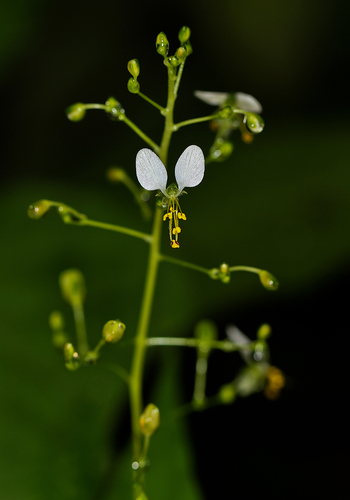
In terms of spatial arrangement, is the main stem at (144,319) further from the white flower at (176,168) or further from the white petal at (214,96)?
the white petal at (214,96)

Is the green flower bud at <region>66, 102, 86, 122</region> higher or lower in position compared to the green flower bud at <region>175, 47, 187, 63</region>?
lower

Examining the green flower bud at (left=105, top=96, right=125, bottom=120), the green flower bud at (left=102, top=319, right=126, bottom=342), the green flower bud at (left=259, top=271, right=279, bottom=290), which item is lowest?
the green flower bud at (left=102, top=319, right=126, bottom=342)

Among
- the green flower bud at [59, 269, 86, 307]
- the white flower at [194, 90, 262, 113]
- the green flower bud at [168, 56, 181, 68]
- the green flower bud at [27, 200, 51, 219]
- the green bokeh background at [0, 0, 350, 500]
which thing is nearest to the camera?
the green flower bud at [168, 56, 181, 68]

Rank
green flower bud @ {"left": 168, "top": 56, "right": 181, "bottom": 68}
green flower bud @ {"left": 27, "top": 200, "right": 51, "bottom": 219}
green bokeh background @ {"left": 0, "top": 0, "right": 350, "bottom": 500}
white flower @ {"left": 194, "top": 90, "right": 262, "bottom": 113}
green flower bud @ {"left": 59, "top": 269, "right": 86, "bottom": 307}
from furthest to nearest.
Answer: green bokeh background @ {"left": 0, "top": 0, "right": 350, "bottom": 500} → green flower bud @ {"left": 59, "top": 269, "right": 86, "bottom": 307} → white flower @ {"left": 194, "top": 90, "right": 262, "bottom": 113} → green flower bud @ {"left": 27, "top": 200, "right": 51, "bottom": 219} → green flower bud @ {"left": 168, "top": 56, "right": 181, "bottom": 68}

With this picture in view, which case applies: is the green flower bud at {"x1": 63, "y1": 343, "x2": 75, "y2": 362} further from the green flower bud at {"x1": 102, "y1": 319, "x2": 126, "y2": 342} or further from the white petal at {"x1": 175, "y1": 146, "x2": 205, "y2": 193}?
the white petal at {"x1": 175, "y1": 146, "x2": 205, "y2": 193}

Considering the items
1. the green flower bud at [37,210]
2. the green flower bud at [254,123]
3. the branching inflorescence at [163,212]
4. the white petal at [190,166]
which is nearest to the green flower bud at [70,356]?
the branching inflorescence at [163,212]

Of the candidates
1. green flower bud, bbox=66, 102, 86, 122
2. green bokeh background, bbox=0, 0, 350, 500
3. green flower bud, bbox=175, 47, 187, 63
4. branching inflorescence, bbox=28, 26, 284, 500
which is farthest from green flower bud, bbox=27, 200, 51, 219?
green bokeh background, bbox=0, 0, 350, 500

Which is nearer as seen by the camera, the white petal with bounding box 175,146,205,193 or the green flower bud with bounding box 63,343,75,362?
the white petal with bounding box 175,146,205,193

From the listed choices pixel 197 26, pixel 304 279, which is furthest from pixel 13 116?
pixel 304 279

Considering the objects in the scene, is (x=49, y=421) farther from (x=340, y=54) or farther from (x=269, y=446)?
(x=340, y=54)
